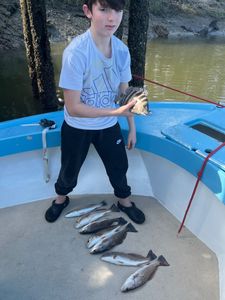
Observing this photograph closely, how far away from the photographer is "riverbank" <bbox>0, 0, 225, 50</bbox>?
15.7m

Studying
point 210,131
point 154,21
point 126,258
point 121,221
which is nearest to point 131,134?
point 210,131

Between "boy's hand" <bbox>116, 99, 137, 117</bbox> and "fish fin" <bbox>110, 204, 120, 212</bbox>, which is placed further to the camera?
"fish fin" <bbox>110, 204, 120, 212</bbox>

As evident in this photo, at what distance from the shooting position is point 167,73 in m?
13.2

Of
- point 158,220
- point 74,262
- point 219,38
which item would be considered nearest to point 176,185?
point 158,220

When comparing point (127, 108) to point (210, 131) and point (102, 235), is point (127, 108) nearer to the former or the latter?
point (210, 131)

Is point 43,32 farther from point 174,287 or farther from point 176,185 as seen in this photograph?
point 174,287

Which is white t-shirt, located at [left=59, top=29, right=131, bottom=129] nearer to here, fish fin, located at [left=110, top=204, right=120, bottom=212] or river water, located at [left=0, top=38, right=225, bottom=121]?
fish fin, located at [left=110, top=204, right=120, bottom=212]

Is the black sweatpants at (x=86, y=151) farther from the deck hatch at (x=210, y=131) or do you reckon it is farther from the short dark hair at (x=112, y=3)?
the short dark hair at (x=112, y=3)

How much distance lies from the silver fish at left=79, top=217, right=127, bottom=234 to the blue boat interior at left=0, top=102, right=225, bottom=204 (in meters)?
0.67

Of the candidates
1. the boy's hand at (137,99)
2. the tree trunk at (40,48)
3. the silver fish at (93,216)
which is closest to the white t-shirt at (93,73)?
the boy's hand at (137,99)

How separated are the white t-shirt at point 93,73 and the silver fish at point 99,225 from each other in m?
0.86

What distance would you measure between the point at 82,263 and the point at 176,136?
1.23 meters

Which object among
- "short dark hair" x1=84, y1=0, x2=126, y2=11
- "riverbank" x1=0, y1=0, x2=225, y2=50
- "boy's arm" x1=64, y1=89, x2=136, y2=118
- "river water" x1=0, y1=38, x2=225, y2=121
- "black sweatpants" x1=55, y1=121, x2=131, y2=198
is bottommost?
"river water" x1=0, y1=38, x2=225, y2=121

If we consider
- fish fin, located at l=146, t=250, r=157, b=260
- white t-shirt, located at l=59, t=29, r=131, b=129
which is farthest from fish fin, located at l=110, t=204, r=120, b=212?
white t-shirt, located at l=59, t=29, r=131, b=129
